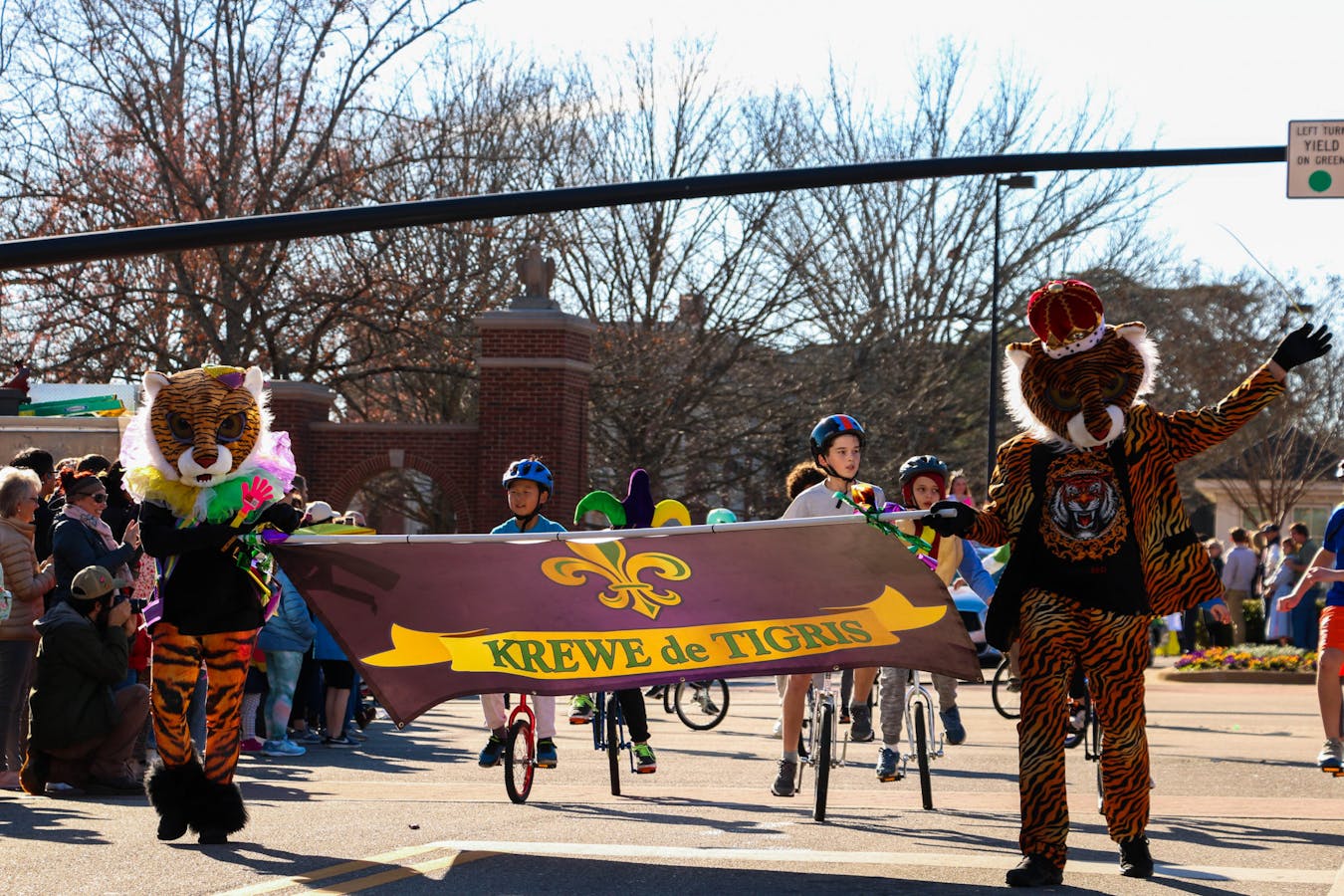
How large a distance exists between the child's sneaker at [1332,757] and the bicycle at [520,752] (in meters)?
4.67

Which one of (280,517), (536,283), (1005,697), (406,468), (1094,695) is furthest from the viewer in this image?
(406,468)

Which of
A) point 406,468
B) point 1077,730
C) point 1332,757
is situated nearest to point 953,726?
point 1077,730

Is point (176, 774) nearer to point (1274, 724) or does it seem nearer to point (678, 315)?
point (1274, 724)

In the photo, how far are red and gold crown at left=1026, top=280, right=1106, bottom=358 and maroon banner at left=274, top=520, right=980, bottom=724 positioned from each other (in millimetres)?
1059

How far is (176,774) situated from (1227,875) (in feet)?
14.4

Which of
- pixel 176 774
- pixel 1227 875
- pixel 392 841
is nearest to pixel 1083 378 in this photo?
pixel 1227 875

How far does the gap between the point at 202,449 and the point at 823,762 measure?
3.29m

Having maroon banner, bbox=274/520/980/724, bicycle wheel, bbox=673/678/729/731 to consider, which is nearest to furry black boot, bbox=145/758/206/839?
maroon banner, bbox=274/520/980/724

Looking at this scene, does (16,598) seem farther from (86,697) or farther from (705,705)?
(705,705)

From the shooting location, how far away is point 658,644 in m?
7.90

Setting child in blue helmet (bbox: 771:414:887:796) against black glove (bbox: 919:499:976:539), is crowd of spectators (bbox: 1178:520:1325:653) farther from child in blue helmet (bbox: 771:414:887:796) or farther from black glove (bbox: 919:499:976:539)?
black glove (bbox: 919:499:976:539)

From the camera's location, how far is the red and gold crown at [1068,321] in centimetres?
744

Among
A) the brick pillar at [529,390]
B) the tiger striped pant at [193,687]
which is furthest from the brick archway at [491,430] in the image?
the tiger striped pant at [193,687]

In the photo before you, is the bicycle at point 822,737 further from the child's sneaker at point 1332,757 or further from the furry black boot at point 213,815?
the child's sneaker at point 1332,757
